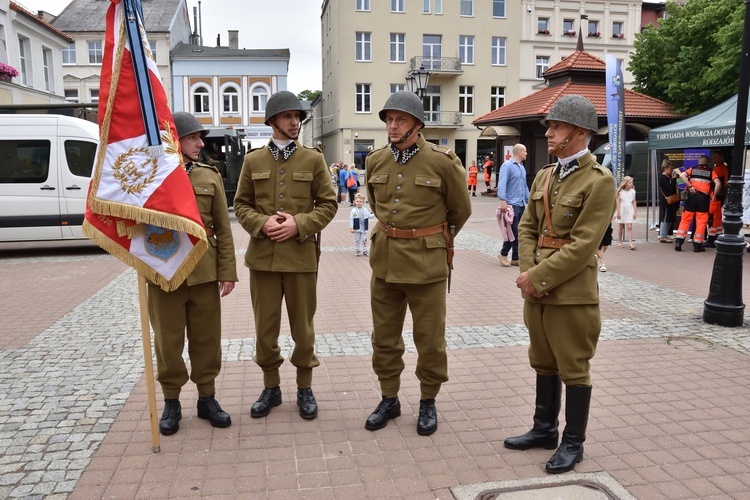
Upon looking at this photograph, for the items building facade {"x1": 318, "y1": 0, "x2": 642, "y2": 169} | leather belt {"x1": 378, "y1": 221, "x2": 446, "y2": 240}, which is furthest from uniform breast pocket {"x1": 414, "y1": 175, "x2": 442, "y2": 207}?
building facade {"x1": 318, "y1": 0, "x2": 642, "y2": 169}

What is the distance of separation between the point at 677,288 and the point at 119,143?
8197 mm

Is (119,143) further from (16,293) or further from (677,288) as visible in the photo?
(677,288)

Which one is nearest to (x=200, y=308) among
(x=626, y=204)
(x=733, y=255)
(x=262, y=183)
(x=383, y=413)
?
(x=262, y=183)

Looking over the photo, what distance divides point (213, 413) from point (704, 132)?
1214cm

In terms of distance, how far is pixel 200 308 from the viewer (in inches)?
171

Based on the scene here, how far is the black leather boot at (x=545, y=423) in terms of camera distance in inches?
158

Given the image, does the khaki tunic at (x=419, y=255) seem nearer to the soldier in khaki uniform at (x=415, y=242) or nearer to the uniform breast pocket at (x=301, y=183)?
the soldier in khaki uniform at (x=415, y=242)

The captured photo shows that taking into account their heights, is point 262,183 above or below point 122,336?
above

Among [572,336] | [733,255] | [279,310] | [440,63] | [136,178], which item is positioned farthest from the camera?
[440,63]

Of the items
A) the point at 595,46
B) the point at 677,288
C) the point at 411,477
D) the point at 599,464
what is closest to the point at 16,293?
the point at 411,477

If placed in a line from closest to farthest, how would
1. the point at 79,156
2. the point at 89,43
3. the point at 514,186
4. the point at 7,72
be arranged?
1. the point at 514,186
2. the point at 79,156
3. the point at 7,72
4. the point at 89,43

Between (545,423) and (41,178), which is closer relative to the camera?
(545,423)

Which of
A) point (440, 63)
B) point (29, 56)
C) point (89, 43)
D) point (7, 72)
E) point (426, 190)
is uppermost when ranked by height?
point (89, 43)

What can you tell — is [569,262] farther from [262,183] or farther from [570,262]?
[262,183]
